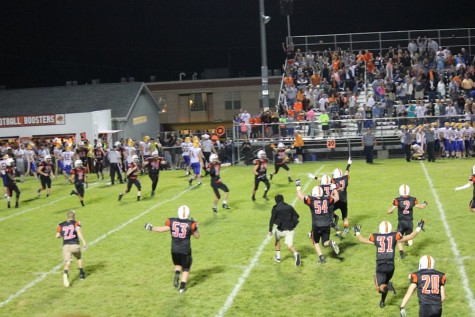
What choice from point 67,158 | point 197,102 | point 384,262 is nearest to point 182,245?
point 384,262

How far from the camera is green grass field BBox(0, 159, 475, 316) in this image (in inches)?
463

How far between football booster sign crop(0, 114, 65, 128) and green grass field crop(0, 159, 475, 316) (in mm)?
12848

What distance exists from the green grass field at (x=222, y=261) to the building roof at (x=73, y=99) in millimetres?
18841

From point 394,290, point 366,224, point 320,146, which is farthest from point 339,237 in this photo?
point 320,146

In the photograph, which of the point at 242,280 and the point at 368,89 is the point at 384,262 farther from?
the point at 368,89

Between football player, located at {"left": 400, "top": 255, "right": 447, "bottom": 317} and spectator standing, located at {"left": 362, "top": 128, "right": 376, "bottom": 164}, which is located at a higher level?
spectator standing, located at {"left": 362, "top": 128, "right": 376, "bottom": 164}

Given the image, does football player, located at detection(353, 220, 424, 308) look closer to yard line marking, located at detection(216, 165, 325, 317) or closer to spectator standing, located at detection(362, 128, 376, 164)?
yard line marking, located at detection(216, 165, 325, 317)

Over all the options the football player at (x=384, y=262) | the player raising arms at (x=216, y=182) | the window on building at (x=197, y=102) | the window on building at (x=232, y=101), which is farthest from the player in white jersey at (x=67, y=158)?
the window on building at (x=197, y=102)

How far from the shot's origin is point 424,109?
32344mm

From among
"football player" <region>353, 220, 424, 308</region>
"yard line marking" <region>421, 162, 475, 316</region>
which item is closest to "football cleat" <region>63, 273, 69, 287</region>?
"football player" <region>353, 220, 424, 308</region>

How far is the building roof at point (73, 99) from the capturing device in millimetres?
41375

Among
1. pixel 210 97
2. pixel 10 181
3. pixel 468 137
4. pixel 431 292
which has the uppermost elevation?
pixel 210 97

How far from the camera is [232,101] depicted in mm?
58406

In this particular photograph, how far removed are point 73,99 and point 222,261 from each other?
102 feet
